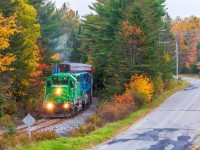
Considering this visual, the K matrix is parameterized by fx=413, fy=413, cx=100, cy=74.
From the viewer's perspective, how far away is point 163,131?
25969mm

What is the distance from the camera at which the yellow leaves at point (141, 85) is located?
38.3 m

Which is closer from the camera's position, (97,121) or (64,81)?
(97,121)

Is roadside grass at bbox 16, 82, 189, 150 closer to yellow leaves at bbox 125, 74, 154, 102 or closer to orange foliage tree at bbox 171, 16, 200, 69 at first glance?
→ yellow leaves at bbox 125, 74, 154, 102

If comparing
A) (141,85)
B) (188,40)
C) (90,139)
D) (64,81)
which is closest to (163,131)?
(90,139)

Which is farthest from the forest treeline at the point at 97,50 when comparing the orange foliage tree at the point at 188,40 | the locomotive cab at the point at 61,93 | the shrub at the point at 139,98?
the orange foliage tree at the point at 188,40

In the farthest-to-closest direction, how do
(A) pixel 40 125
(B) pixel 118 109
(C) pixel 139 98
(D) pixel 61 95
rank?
(C) pixel 139 98 → (D) pixel 61 95 → (B) pixel 118 109 → (A) pixel 40 125

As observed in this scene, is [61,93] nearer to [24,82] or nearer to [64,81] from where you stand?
[64,81]

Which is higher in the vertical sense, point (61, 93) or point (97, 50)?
point (97, 50)

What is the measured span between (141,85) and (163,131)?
13.0 metres

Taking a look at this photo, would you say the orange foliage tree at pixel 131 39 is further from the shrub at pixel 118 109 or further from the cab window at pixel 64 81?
the cab window at pixel 64 81

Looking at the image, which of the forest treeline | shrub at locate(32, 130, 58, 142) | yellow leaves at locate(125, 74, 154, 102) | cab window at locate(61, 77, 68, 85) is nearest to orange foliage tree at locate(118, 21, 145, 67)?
the forest treeline

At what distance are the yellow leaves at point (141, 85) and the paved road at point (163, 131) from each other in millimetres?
1982

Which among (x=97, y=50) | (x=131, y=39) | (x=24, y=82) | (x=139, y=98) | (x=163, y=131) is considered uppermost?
(x=131, y=39)

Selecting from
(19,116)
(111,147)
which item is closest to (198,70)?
(19,116)
